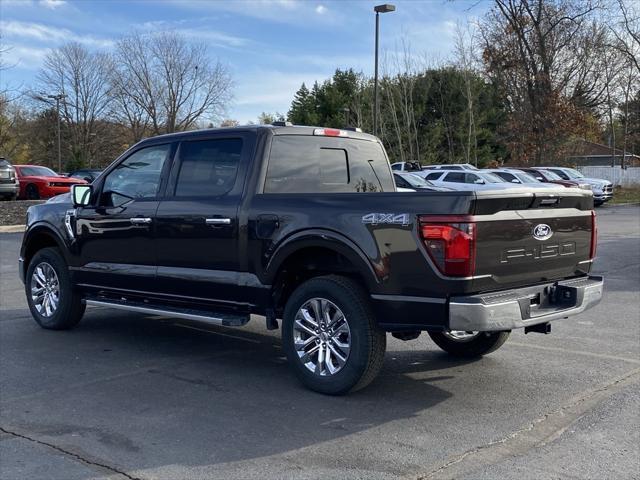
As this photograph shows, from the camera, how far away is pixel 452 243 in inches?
181

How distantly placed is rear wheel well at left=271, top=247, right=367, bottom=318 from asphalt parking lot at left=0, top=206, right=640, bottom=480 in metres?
0.70

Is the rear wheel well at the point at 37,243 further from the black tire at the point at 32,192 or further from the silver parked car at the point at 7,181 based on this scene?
the black tire at the point at 32,192

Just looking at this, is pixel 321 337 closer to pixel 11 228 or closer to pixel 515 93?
pixel 11 228

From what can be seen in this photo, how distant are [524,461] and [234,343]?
11.9 ft

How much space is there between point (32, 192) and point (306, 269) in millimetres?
23159

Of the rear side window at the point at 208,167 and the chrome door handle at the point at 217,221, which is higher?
the rear side window at the point at 208,167

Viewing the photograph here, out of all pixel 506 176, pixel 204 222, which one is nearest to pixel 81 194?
pixel 204 222

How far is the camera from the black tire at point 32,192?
85.6 feet

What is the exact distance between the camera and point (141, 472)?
3.88 metres

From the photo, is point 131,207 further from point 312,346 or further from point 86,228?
point 312,346

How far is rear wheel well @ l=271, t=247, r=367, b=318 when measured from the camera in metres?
5.32

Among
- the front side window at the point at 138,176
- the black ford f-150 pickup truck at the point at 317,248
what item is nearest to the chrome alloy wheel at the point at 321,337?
the black ford f-150 pickup truck at the point at 317,248

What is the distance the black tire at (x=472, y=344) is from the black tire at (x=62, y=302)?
12.2ft

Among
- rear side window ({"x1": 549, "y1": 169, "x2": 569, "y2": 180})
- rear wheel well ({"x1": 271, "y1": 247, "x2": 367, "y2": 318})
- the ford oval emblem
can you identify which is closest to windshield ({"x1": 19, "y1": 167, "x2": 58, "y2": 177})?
rear side window ({"x1": 549, "y1": 169, "x2": 569, "y2": 180})
